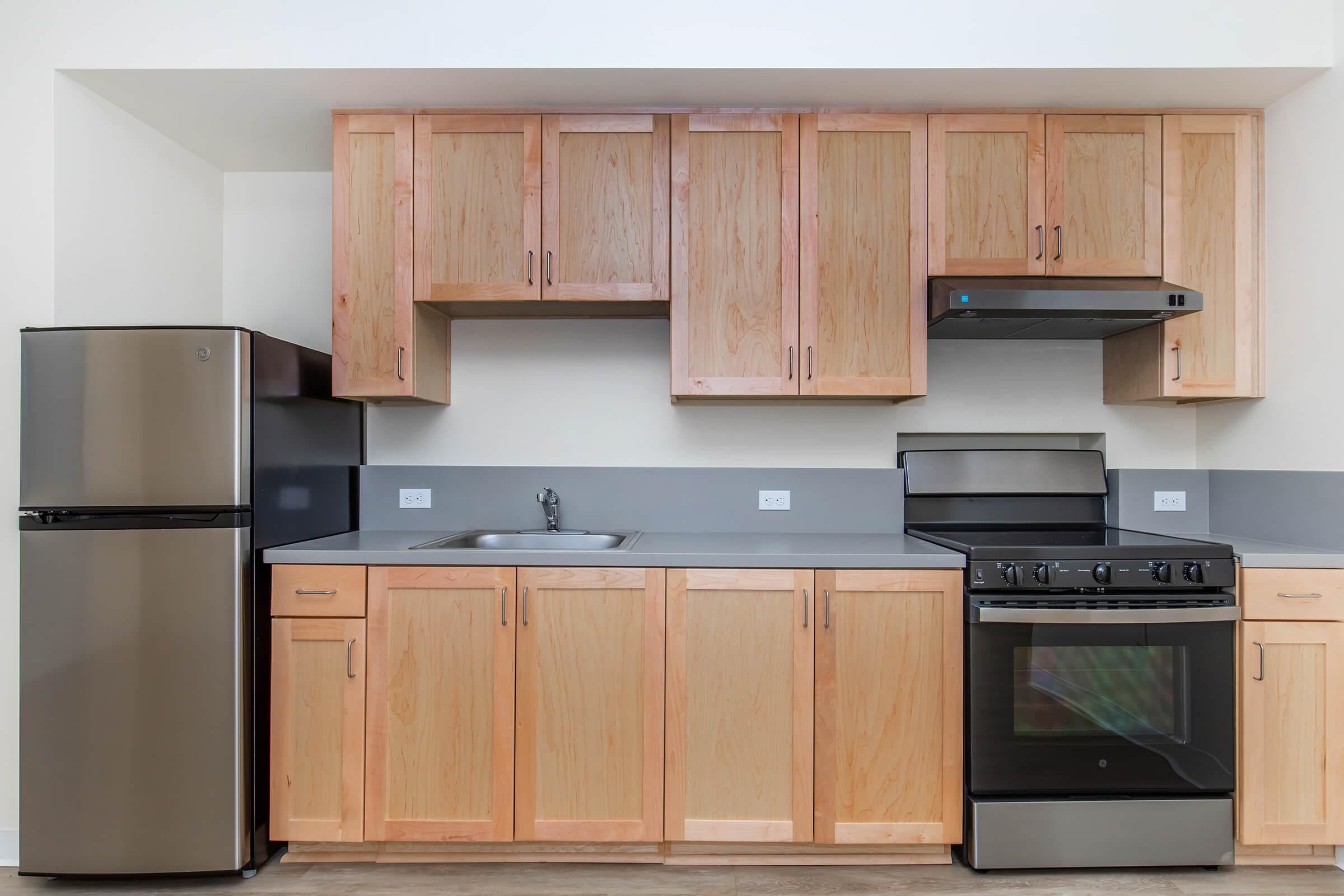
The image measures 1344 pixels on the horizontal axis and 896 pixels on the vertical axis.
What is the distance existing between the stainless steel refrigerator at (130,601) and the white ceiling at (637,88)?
32.2 inches

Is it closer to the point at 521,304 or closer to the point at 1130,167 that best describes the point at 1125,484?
the point at 1130,167

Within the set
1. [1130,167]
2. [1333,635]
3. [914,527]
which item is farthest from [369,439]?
[1333,635]

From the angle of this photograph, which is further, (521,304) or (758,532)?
(758,532)

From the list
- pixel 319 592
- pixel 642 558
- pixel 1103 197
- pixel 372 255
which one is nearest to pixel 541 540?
pixel 642 558

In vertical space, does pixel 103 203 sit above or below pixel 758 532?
above

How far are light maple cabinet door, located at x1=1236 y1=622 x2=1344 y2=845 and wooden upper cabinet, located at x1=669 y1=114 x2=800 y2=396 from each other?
5.08 feet

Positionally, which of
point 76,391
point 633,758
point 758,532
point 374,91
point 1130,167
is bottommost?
point 633,758

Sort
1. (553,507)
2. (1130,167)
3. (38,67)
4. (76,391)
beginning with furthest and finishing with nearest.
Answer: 1. (553,507)
2. (1130,167)
3. (38,67)
4. (76,391)

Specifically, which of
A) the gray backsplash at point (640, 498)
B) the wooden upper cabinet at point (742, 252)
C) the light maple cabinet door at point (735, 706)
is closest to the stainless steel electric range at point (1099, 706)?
the light maple cabinet door at point (735, 706)

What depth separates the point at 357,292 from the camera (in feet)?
7.90

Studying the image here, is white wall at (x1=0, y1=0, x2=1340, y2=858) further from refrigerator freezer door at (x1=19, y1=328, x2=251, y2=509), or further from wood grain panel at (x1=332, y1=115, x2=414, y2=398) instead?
refrigerator freezer door at (x1=19, y1=328, x2=251, y2=509)

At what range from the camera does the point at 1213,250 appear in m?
2.41

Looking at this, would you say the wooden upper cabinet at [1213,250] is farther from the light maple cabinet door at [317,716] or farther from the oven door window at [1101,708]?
the light maple cabinet door at [317,716]

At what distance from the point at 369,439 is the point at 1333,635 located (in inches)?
123
